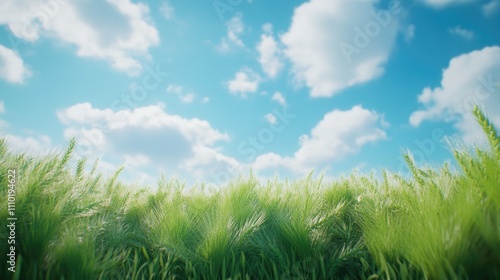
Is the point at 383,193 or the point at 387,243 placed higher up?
the point at 383,193

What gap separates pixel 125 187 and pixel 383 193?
254 centimetres

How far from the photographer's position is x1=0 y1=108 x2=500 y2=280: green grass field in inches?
54.9

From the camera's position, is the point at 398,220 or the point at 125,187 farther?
the point at 125,187

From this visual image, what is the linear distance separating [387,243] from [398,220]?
0.28 meters

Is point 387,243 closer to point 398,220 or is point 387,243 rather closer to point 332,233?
point 398,220

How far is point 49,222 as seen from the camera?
5.01 feet

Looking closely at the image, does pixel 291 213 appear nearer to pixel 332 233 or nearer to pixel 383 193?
pixel 332 233

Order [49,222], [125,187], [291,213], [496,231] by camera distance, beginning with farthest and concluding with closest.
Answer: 1. [125,187]
2. [291,213]
3. [49,222]
4. [496,231]

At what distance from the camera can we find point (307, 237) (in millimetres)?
1906

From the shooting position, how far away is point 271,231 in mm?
2189

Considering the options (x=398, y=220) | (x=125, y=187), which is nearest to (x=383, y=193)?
(x=398, y=220)

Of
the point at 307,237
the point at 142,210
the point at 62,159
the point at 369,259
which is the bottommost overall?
the point at 369,259

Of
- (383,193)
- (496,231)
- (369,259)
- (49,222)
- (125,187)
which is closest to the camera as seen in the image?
(496,231)

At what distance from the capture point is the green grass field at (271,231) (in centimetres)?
139
